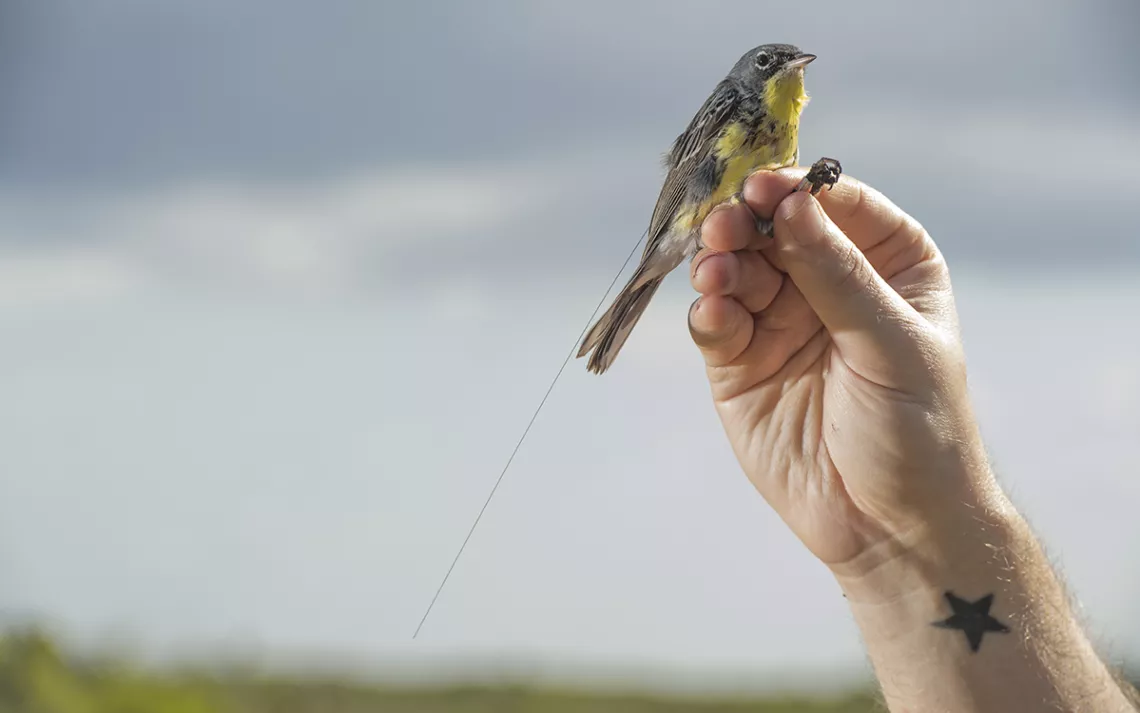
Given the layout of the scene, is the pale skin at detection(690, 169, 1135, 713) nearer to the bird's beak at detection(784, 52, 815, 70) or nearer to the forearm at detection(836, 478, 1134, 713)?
the forearm at detection(836, 478, 1134, 713)

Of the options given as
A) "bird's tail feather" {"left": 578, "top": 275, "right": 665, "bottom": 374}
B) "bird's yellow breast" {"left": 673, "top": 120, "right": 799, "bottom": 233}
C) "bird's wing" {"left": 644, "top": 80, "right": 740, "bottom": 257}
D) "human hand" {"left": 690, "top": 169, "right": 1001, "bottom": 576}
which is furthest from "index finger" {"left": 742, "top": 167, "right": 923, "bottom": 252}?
"bird's tail feather" {"left": 578, "top": 275, "right": 665, "bottom": 374}

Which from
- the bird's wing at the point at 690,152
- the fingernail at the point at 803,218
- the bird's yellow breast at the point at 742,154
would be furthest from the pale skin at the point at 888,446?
the bird's wing at the point at 690,152

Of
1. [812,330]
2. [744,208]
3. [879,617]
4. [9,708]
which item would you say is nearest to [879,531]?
[879,617]

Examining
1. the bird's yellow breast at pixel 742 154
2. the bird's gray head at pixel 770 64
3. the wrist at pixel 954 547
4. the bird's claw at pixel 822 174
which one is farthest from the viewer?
the bird's gray head at pixel 770 64

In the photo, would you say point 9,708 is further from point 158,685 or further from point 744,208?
point 744,208

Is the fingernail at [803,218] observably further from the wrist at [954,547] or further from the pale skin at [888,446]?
the wrist at [954,547]

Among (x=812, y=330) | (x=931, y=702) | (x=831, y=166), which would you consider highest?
(x=831, y=166)
